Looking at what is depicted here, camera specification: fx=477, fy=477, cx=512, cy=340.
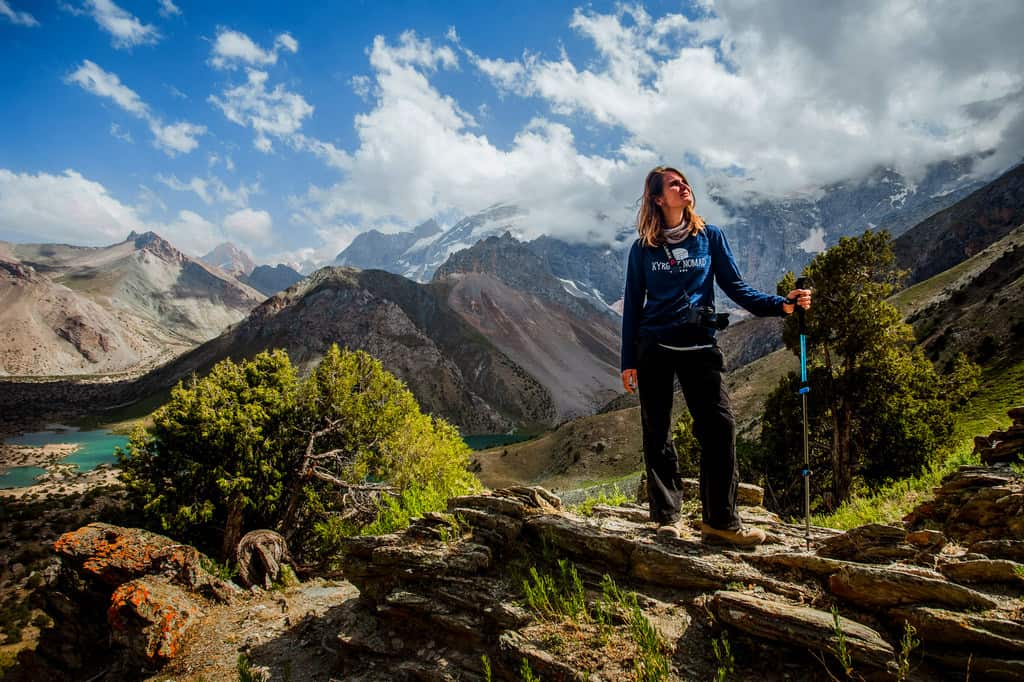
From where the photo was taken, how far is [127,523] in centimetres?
2106

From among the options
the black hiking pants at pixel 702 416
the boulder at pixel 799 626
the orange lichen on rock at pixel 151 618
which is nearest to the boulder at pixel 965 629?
the boulder at pixel 799 626

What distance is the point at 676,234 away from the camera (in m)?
5.66

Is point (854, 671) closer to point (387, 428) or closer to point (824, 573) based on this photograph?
point (824, 573)

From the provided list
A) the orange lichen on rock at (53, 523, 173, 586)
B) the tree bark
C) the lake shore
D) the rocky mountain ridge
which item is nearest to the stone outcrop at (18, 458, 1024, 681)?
the orange lichen on rock at (53, 523, 173, 586)

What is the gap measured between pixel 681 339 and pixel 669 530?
2231 mm

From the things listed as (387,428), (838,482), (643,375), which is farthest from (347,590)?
(838,482)

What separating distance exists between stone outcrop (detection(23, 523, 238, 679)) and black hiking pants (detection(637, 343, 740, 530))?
30.0 ft

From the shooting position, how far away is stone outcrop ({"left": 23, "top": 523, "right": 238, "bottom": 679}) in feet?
28.6

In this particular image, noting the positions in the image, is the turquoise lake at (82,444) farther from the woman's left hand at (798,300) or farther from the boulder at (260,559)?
the woman's left hand at (798,300)

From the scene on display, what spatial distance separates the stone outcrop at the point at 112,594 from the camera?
8.72 metres

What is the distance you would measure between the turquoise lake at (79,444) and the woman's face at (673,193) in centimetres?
12020

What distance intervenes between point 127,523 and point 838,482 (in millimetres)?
29520

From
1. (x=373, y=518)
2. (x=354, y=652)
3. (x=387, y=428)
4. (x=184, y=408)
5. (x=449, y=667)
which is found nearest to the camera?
(x=449, y=667)

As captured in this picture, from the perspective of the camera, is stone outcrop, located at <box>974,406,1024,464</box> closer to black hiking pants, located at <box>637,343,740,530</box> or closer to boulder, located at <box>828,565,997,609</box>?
boulder, located at <box>828,565,997,609</box>
